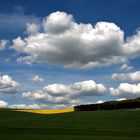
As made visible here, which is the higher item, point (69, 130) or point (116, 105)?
point (116, 105)

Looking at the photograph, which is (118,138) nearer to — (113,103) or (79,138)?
(79,138)

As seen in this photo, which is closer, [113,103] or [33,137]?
[33,137]

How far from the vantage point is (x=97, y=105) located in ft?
193

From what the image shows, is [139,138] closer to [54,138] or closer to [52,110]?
[54,138]

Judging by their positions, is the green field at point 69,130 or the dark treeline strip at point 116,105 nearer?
the green field at point 69,130

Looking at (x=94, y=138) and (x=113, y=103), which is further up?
(x=113, y=103)

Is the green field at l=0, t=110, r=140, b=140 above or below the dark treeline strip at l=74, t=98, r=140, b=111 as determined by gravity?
below

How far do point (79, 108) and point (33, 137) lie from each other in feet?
134

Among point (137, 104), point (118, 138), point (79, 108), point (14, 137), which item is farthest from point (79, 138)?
point (79, 108)

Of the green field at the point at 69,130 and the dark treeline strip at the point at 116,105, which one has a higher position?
the dark treeline strip at the point at 116,105

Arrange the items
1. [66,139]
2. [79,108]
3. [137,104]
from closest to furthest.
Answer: [66,139]
[137,104]
[79,108]

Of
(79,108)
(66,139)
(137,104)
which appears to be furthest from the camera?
(79,108)

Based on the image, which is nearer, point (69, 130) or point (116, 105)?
point (69, 130)

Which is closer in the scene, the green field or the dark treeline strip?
the green field
